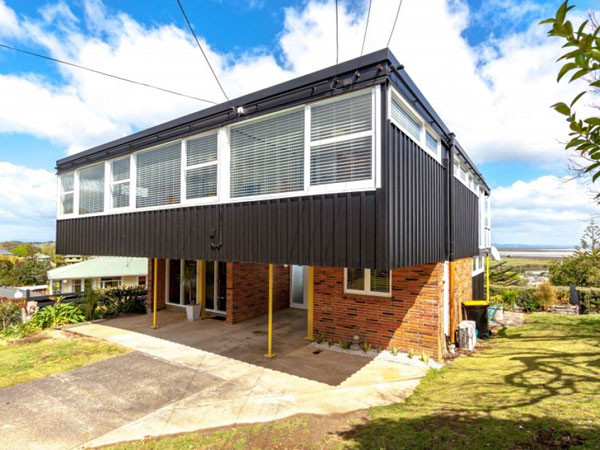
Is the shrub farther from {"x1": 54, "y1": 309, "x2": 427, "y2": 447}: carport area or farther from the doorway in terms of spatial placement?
the doorway

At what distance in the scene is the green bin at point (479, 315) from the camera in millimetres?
9250

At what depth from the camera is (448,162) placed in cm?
818

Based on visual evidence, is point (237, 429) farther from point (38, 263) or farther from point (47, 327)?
point (38, 263)

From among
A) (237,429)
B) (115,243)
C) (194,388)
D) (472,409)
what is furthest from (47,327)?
(472,409)

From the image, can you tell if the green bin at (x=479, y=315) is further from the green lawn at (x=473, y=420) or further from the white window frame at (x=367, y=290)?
the white window frame at (x=367, y=290)

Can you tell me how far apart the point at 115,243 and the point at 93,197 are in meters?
2.00

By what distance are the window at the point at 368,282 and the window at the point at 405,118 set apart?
3086mm

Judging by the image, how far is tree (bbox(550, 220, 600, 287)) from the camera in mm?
16016

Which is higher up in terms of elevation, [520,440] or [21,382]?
[520,440]

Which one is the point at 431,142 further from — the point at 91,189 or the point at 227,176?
the point at 91,189

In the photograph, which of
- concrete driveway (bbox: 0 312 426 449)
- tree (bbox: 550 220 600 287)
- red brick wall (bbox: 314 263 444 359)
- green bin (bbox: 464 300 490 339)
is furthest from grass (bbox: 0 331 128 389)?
tree (bbox: 550 220 600 287)

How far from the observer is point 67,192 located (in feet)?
38.2

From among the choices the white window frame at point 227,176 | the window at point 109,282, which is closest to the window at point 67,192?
the white window frame at point 227,176

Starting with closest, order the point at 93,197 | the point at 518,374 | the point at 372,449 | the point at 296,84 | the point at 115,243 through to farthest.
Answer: the point at 372,449, the point at 518,374, the point at 296,84, the point at 115,243, the point at 93,197
